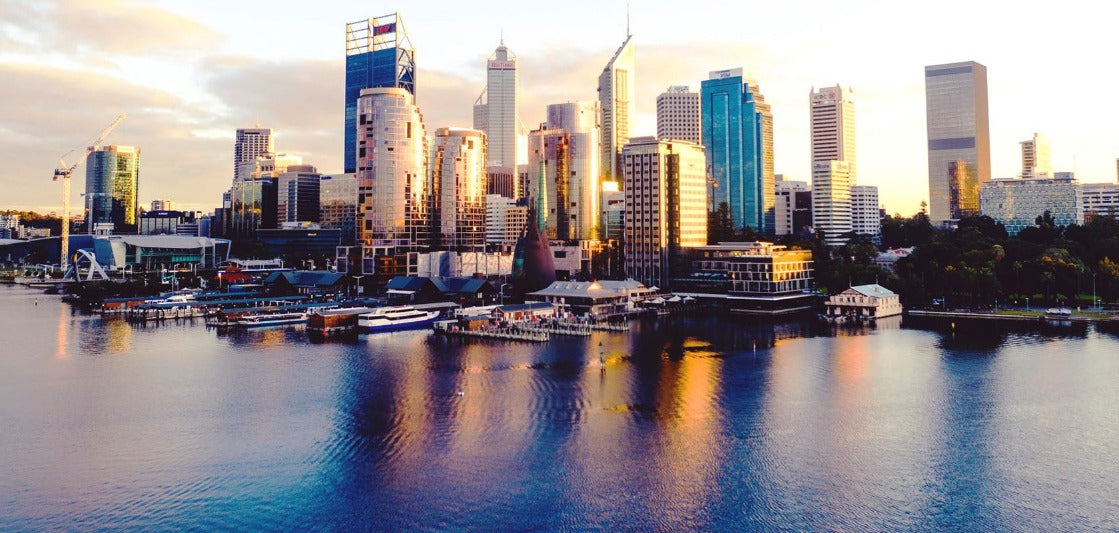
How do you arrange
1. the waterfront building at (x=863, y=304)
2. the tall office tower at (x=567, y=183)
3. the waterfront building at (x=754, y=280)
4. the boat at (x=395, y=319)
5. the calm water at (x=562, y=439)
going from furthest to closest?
the tall office tower at (x=567, y=183)
the waterfront building at (x=754, y=280)
the waterfront building at (x=863, y=304)
the boat at (x=395, y=319)
the calm water at (x=562, y=439)

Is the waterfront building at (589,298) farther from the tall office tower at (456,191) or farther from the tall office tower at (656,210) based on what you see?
the tall office tower at (456,191)

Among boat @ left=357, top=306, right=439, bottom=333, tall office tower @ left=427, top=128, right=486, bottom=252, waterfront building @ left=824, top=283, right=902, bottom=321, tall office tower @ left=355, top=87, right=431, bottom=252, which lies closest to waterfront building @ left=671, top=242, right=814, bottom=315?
waterfront building @ left=824, top=283, right=902, bottom=321

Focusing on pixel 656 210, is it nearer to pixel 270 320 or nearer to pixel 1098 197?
pixel 270 320

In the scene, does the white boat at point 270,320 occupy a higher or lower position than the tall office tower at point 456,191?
lower

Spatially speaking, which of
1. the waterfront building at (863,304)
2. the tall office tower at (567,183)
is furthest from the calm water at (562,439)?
the tall office tower at (567,183)

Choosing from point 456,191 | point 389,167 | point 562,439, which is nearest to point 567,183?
point 456,191

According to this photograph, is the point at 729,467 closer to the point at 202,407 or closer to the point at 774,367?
the point at 774,367
